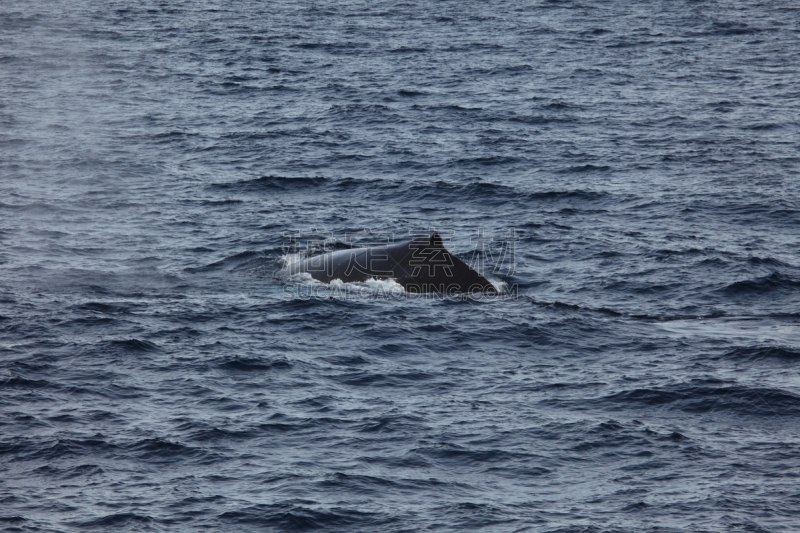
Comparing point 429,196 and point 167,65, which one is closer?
point 429,196

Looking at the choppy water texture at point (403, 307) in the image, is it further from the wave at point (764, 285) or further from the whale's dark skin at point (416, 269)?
the whale's dark skin at point (416, 269)

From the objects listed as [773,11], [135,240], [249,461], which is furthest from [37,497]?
[773,11]

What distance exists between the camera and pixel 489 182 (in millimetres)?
36781

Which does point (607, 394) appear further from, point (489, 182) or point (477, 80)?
point (477, 80)

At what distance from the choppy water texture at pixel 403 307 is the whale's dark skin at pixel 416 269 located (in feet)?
2.12

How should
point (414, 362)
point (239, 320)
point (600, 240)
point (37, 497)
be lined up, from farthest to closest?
point (600, 240) → point (239, 320) → point (414, 362) → point (37, 497)

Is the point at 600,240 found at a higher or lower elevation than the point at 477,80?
lower

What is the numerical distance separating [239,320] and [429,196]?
12361 millimetres

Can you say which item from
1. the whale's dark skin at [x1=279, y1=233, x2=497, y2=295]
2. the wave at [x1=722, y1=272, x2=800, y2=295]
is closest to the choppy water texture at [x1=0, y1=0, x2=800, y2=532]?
the wave at [x1=722, y1=272, x2=800, y2=295]

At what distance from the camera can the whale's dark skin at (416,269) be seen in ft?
85.4

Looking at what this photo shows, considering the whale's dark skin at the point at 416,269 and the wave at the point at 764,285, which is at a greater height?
the whale's dark skin at the point at 416,269

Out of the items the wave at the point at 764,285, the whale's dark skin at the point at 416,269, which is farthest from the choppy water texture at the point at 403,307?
the whale's dark skin at the point at 416,269

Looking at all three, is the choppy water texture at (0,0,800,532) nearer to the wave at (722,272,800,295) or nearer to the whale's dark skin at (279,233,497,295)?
the wave at (722,272,800,295)

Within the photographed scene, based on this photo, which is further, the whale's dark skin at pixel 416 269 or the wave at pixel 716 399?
the whale's dark skin at pixel 416 269
